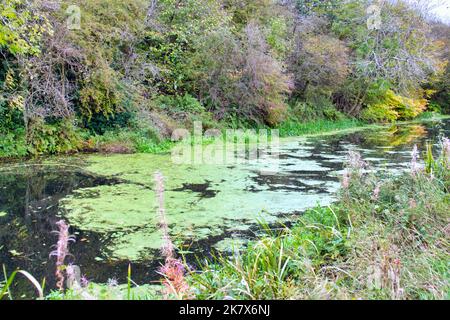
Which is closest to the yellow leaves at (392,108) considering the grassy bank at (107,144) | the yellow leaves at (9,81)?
the grassy bank at (107,144)

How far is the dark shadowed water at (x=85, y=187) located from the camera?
355cm

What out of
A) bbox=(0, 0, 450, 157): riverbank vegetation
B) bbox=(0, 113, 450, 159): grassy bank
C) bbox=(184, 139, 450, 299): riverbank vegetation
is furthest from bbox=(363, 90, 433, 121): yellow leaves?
bbox=(184, 139, 450, 299): riverbank vegetation

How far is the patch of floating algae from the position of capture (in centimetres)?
432

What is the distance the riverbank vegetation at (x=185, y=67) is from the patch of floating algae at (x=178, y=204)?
218 cm

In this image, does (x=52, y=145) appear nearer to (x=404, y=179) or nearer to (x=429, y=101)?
(x=404, y=179)

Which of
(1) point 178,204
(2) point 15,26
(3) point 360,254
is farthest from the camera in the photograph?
(2) point 15,26

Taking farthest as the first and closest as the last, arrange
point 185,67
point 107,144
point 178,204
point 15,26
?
point 185,67 → point 107,144 → point 15,26 → point 178,204

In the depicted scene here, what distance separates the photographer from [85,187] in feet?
20.4

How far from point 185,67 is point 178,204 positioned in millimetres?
7854

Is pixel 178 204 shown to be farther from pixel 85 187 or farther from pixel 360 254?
pixel 360 254

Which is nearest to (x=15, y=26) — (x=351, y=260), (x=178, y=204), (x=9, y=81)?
(x=9, y=81)
